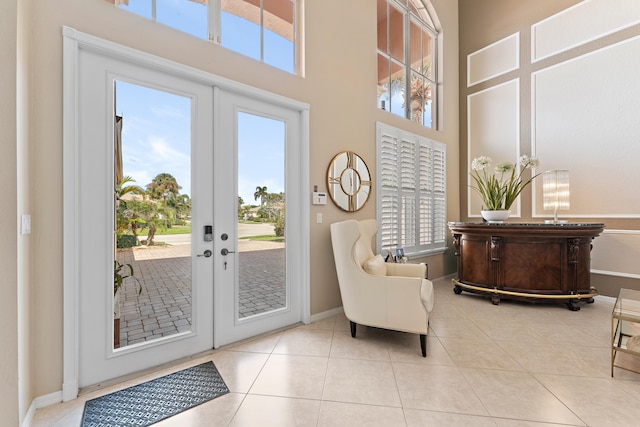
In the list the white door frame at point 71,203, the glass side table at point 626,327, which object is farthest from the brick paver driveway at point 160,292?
the glass side table at point 626,327

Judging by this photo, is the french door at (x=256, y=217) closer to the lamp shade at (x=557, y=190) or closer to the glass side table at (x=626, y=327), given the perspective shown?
the glass side table at (x=626, y=327)

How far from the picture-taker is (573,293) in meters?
3.47

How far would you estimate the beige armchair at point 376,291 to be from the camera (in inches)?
95.4

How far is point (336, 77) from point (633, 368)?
3673 millimetres

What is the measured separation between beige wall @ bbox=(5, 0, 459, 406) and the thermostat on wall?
0.07m

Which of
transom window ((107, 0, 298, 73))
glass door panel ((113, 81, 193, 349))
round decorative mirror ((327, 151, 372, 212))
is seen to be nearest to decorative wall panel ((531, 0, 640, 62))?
round decorative mirror ((327, 151, 372, 212))

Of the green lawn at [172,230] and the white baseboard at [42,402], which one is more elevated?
the green lawn at [172,230]

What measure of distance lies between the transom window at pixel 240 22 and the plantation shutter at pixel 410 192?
1.59 meters

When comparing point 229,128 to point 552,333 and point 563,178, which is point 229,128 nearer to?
point 552,333

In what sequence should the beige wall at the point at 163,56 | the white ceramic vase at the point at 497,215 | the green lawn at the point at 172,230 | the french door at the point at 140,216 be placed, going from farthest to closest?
the white ceramic vase at the point at 497,215 < the green lawn at the point at 172,230 < the french door at the point at 140,216 < the beige wall at the point at 163,56

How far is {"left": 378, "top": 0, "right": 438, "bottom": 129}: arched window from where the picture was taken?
4191mm

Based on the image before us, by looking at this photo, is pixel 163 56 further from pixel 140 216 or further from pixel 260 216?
pixel 260 216

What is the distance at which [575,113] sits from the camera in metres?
4.09

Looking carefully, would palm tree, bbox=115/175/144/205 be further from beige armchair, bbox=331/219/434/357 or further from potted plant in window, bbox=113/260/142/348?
beige armchair, bbox=331/219/434/357
